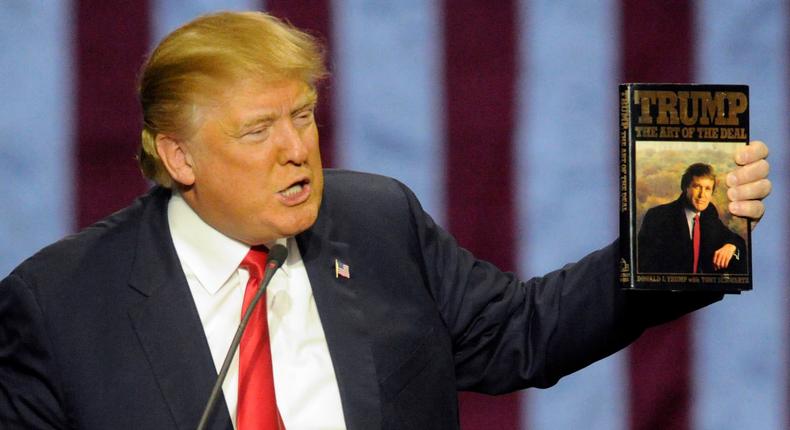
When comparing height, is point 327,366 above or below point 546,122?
below

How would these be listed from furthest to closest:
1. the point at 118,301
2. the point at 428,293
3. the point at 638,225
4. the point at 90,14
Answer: the point at 90,14
the point at 428,293
the point at 118,301
the point at 638,225

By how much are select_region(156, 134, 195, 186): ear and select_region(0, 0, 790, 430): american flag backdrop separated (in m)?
0.61

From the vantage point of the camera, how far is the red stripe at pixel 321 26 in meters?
2.46

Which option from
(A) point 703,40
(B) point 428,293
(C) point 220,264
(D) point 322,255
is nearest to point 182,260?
(C) point 220,264

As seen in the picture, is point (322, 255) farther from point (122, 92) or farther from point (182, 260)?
point (122, 92)

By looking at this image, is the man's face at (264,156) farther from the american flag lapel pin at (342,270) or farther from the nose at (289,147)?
the american flag lapel pin at (342,270)

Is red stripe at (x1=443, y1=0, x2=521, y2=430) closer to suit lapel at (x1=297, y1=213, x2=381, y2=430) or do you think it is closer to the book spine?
suit lapel at (x1=297, y1=213, x2=381, y2=430)

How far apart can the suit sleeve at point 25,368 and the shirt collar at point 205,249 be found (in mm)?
224

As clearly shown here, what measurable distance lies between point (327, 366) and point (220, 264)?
0.21 metres

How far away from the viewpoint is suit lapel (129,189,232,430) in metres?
1.77

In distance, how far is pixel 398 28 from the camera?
2496 millimetres

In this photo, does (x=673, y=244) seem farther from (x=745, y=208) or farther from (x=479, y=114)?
(x=479, y=114)

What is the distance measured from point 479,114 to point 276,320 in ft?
2.57

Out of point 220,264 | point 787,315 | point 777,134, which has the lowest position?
point 787,315
